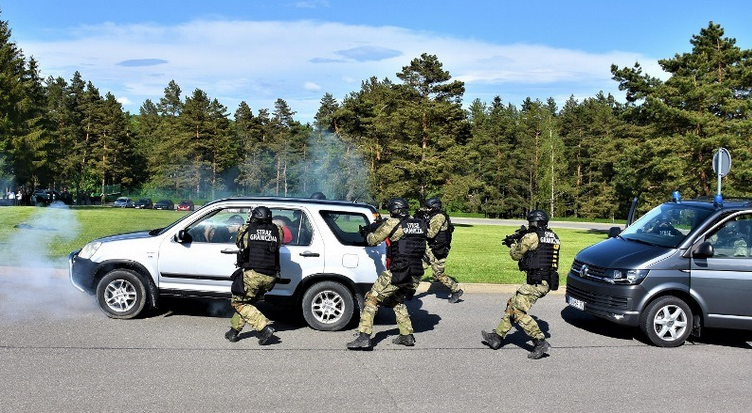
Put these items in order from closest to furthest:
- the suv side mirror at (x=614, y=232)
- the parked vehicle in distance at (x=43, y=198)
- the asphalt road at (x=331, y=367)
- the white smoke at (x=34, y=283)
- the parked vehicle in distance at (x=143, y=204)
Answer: the asphalt road at (x=331, y=367)
the white smoke at (x=34, y=283)
the suv side mirror at (x=614, y=232)
the parked vehicle in distance at (x=43, y=198)
the parked vehicle in distance at (x=143, y=204)

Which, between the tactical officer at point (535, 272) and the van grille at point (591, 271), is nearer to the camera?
the tactical officer at point (535, 272)

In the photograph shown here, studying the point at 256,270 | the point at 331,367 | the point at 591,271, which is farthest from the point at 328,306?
the point at 591,271

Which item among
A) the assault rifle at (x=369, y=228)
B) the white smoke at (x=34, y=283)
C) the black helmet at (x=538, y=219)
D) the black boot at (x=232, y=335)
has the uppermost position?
the black helmet at (x=538, y=219)

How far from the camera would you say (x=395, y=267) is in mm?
7160

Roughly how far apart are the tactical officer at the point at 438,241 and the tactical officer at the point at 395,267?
304 centimetres

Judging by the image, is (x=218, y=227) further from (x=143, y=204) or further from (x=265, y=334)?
(x=143, y=204)

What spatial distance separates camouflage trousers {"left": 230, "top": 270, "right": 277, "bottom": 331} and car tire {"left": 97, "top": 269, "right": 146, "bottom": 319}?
168 cm

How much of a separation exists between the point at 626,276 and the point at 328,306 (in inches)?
151

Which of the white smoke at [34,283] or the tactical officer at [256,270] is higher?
the tactical officer at [256,270]

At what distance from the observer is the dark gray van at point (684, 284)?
25.7 feet

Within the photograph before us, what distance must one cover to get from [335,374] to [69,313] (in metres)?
4.26

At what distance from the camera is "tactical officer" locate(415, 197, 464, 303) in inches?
412

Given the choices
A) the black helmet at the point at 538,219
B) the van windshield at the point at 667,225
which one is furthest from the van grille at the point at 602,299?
the black helmet at the point at 538,219

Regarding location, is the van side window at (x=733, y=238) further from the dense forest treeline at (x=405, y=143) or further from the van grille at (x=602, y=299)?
the dense forest treeline at (x=405, y=143)
